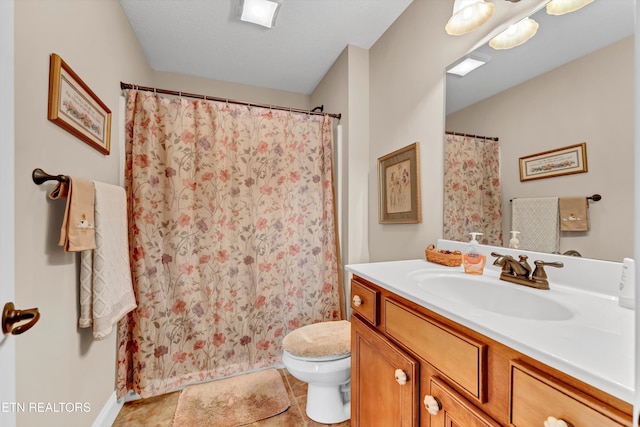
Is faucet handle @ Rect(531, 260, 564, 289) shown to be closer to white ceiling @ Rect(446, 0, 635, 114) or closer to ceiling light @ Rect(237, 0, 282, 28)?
white ceiling @ Rect(446, 0, 635, 114)

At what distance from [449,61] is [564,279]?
3.68 ft

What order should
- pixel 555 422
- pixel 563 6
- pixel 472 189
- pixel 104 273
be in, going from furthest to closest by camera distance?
pixel 472 189
pixel 104 273
pixel 563 6
pixel 555 422

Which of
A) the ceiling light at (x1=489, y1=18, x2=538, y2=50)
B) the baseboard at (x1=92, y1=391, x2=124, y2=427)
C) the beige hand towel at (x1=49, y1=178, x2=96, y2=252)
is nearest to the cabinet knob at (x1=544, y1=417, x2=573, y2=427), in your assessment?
the ceiling light at (x1=489, y1=18, x2=538, y2=50)

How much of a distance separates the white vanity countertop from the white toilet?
75 centimetres

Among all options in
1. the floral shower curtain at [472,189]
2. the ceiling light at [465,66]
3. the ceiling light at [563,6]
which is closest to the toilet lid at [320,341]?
the floral shower curtain at [472,189]

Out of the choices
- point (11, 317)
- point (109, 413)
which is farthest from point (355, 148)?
point (109, 413)

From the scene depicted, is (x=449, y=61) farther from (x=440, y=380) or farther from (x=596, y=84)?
(x=440, y=380)

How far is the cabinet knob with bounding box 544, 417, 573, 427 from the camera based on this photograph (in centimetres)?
44

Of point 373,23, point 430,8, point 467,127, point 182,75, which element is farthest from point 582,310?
point 182,75

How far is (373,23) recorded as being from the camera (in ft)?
5.91

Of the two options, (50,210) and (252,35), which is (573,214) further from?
(252,35)

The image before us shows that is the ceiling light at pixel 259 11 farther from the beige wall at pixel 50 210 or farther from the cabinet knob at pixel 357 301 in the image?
the cabinet knob at pixel 357 301

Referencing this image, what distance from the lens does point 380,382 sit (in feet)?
3.15

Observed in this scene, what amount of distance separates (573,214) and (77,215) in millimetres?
1828
